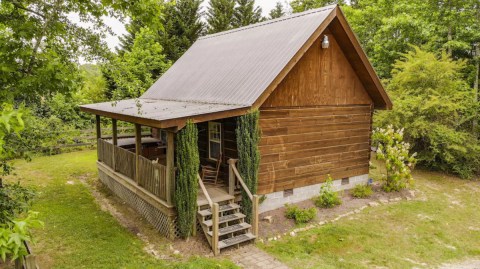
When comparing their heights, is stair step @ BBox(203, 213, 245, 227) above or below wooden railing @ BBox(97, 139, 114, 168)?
below

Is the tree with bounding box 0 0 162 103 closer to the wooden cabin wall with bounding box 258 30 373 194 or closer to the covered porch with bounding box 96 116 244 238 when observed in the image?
the covered porch with bounding box 96 116 244 238

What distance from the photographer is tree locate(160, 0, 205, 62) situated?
1136 inches

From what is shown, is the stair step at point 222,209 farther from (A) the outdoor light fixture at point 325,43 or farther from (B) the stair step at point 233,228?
(A) the outdoor light fixture at point 325,43

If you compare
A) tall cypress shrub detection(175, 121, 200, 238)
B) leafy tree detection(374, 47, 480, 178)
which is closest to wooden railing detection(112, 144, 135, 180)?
tall cypress shrub detection(175, 121, 200, 238)

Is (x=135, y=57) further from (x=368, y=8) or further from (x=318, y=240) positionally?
(x=318, y=240)

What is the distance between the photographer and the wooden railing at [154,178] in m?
9.70

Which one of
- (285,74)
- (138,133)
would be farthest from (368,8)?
(138,133)

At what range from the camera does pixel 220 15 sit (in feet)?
105

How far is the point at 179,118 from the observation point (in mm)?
8539

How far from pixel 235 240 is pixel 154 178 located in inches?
119

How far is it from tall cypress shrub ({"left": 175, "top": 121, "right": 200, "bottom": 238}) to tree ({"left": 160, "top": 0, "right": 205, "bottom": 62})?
21.8m

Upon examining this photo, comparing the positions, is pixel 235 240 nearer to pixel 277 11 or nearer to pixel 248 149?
pixel 248 149

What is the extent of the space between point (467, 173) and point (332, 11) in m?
10.8

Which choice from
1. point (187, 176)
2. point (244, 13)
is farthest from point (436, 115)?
point (244, 13)
